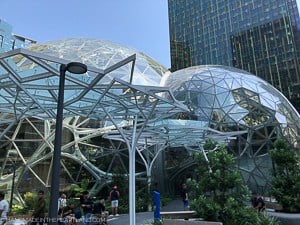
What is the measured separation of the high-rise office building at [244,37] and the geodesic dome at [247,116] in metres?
43.0

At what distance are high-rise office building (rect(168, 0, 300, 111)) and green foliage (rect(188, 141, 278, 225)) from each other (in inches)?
2400

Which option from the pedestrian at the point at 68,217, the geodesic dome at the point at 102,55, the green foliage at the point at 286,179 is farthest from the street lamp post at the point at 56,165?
the geodesic dome at the point at 102,55

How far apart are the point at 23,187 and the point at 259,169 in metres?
20.5

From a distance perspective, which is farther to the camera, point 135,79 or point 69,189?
point 135,79

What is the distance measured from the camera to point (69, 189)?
76.0 ft

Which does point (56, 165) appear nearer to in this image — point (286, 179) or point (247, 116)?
point (286, 179)

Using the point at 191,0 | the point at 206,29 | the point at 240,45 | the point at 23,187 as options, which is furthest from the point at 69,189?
the point at 191,0

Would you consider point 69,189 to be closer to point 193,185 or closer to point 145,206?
point 145,206

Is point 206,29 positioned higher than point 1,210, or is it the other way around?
point 206,29

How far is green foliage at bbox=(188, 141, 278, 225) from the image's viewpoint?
10.5m

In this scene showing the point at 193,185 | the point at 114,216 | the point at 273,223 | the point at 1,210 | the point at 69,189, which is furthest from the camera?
the point at 69,189

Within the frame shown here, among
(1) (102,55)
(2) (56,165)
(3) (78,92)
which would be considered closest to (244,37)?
(1) (102,55)

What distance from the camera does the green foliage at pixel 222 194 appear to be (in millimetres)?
10523

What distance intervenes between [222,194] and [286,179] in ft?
14.4
